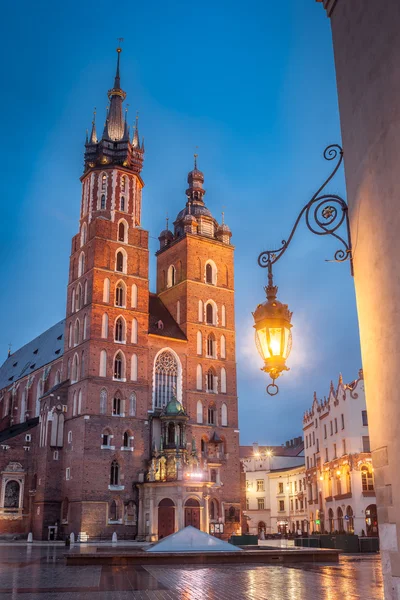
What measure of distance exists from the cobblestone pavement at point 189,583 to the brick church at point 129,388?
2706 centimetres

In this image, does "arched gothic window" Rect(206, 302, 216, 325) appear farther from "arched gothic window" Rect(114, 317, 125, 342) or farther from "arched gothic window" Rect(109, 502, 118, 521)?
"arched gothic window" Rect(109, 502, 118, 521)

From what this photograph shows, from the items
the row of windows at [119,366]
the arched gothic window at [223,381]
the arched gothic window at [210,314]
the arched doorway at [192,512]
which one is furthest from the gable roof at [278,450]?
the arched doorway at [192,512]

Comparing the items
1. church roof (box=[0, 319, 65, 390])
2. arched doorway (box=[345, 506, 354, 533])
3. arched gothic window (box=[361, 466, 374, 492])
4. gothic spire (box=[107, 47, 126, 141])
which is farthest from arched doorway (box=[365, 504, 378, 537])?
gothic spire (box=[107, 47, 126, 141])

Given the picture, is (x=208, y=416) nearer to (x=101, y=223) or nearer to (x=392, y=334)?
(x=101, y=223)

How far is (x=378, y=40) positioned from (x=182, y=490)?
146 ft

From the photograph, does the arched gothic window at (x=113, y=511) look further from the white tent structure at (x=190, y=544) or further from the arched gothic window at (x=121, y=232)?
the white tent structure at (x=190, y=544)

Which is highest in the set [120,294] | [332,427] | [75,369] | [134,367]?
[120,294]

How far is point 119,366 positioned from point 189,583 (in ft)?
122

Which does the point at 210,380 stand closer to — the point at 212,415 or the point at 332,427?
the point at 212,415

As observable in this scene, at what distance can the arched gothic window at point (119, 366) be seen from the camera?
169ft

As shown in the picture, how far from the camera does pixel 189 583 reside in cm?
1528

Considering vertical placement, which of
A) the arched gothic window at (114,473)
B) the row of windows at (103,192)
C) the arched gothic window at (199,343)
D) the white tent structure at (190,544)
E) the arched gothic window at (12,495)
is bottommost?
the white tent structure at (190,544)

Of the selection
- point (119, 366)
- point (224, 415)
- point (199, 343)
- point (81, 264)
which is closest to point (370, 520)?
point (224, 415)

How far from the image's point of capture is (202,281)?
59156 millimetres
